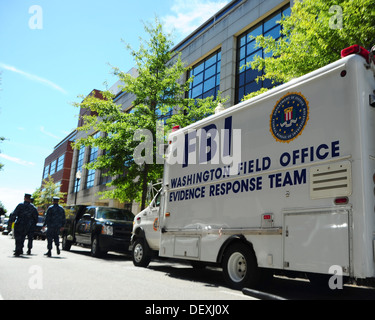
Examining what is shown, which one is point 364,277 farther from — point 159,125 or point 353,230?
point 159,125

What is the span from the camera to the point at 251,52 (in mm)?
20266

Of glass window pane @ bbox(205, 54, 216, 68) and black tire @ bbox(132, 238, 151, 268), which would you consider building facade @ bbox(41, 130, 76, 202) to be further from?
black tire @ bbox(132, 238, 151, 268)

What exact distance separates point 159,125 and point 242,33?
8677 mm

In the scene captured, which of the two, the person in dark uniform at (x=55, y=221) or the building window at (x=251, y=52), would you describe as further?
the building window at (x=251, y=52)

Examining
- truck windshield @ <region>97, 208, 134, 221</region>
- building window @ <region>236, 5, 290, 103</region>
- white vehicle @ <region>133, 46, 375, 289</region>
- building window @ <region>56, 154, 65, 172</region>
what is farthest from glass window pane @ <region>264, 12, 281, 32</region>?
building window @ <region>56, 154, 65, 172</region>

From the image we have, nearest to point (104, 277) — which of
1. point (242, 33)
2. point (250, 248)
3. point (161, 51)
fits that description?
point (250, 248)

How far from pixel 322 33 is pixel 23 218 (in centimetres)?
1055

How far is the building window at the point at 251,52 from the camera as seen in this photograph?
61.8ft

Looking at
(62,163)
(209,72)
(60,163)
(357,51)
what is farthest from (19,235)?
(60,163)

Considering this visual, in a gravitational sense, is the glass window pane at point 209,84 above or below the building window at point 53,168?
below

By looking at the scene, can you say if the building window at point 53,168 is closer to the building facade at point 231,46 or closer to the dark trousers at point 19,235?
the building facade at point 231,46

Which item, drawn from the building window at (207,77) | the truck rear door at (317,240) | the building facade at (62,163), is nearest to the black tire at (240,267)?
the truck rear door at (317,240)

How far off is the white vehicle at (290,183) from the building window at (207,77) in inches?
596
